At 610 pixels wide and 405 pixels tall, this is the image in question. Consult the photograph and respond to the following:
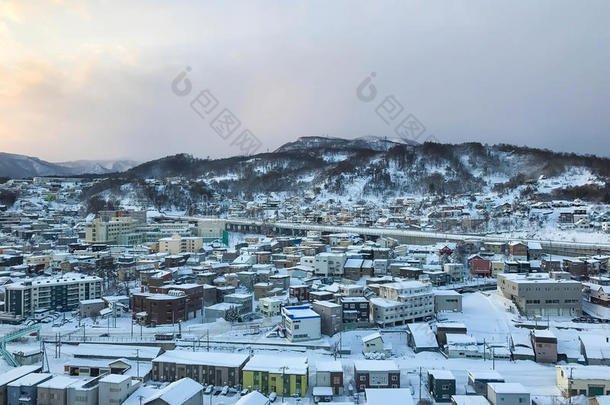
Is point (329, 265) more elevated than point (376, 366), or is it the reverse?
point (329, 265)

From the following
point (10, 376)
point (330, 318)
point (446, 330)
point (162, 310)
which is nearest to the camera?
point (10, 376)

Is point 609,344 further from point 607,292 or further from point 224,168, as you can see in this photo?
point 224,168

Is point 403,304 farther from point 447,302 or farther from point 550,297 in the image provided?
point 550,297

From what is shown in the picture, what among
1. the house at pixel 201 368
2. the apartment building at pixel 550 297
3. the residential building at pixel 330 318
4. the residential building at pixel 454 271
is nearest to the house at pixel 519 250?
the residential building at pixel 454 271

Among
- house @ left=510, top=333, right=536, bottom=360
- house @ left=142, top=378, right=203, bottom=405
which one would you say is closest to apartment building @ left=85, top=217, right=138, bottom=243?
house @ left=142, top=378, right=203, bottom=405

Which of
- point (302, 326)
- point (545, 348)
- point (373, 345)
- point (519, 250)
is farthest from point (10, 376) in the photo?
point (519, 250)

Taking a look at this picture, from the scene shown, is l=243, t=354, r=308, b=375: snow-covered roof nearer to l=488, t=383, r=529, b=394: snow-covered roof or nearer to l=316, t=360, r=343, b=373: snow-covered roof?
l=316, t=360, r=343, b=373: snow-covered roof
